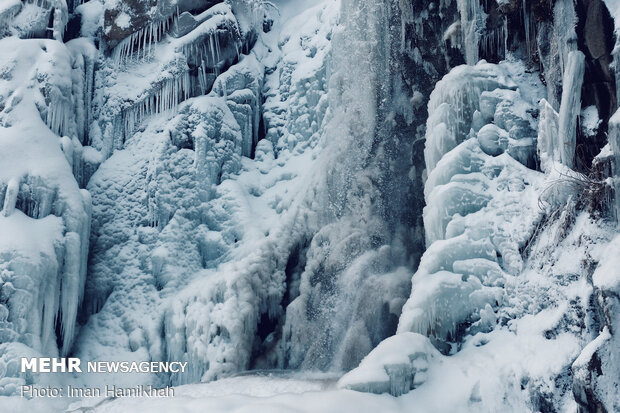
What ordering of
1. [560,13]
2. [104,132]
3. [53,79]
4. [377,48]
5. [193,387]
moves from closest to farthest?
[560,13] → [193,387] → [377,48] → [53,79] → [104,132]

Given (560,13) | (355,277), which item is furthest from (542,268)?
(355,277)

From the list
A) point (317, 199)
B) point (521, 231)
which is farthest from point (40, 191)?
point (521, 231)

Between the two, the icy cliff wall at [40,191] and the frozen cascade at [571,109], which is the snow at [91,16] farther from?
the frozen cascade at [571,109]

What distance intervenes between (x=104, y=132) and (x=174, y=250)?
3.42 meters

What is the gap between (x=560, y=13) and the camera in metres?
7.64

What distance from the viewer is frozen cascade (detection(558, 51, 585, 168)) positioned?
7.03 meters

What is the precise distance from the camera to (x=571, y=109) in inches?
279

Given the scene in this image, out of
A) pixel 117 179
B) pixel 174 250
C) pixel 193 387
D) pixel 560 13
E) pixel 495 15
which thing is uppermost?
pixel 495 15

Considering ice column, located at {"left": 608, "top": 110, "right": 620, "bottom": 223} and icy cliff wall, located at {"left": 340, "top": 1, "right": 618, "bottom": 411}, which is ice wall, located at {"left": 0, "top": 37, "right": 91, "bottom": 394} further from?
ice column, located at {"left": 608, "top": 110, "right": 620, "bottom": 223}

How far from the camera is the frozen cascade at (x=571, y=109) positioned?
7031 millimetres

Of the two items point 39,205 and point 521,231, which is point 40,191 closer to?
point 39,205

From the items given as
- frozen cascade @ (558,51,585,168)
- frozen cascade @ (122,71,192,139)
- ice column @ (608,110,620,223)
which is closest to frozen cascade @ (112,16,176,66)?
frozen cascade @ (122,71,192,139)

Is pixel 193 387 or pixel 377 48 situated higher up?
pixel 377 48

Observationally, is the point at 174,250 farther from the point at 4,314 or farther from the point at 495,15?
the point at 495,15
